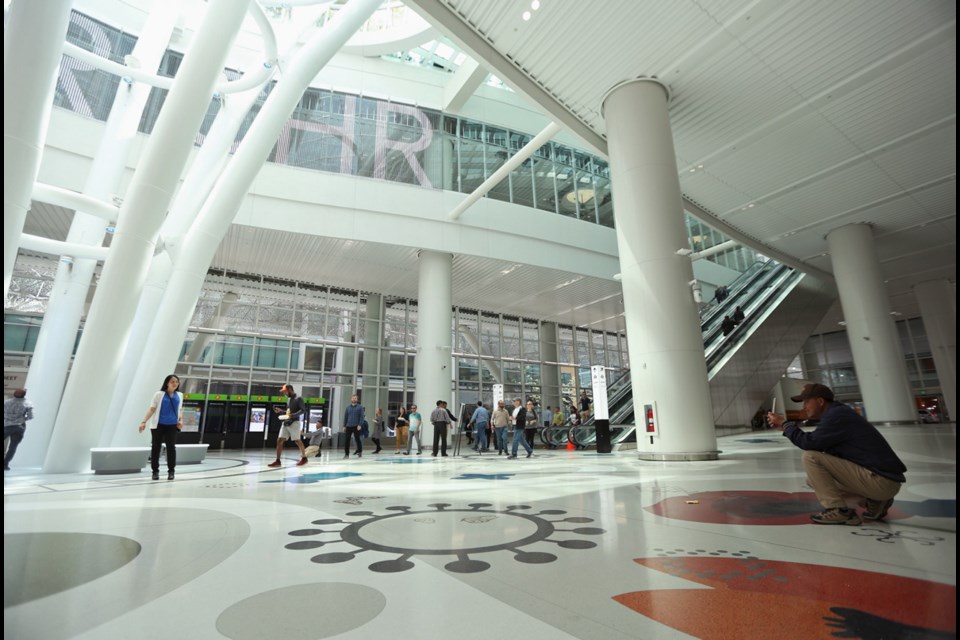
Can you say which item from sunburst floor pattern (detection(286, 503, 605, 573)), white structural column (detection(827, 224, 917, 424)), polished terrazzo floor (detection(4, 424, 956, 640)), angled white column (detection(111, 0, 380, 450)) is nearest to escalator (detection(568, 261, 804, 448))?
white structural column (detection(827, 224, 917, 424))

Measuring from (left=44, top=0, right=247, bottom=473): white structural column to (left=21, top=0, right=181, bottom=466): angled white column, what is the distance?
8.83 feet

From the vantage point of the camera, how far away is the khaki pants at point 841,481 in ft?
10.4

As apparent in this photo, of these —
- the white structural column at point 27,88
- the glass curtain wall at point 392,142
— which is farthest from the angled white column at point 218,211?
the glass curtain wall at point 392,142

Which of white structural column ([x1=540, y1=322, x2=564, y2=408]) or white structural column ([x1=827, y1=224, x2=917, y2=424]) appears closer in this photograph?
white structural column ([x1=827, y1=224, x2=917, y2=424])

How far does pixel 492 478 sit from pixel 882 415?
15.2 meters

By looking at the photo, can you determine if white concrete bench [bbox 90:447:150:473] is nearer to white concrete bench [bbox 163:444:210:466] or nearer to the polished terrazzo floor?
white concrete bench [bbox 163:444:210:466]

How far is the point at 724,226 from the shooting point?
16797 mm

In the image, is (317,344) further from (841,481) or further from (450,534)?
(841,481)

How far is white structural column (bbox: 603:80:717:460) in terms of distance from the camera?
8.41m

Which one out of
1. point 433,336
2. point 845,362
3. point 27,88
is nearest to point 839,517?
point 27,88

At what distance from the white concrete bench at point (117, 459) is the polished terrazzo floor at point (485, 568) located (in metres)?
3.59

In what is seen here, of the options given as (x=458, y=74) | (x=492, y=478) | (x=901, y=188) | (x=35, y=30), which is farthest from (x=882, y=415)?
(x=35, y=30)

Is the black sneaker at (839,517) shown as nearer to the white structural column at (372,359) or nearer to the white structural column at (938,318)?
the white structural column at (372,359)

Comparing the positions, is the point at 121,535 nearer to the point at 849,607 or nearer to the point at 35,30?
the point at 849,607
